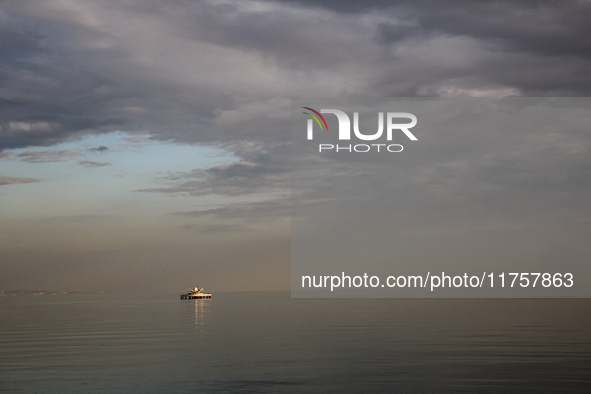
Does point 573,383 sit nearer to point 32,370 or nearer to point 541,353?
point 541,353

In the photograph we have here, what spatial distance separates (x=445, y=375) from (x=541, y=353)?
1665 centimetres

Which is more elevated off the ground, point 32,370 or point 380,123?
point 380,123

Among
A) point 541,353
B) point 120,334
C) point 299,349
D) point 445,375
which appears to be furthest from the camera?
point 120,334

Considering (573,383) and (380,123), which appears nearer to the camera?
(573,383)

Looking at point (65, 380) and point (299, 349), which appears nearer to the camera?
point (65, 380)

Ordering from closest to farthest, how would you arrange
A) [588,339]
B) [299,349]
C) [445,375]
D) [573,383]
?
[573,383] < [445,375] < [299,349] < [588,339]

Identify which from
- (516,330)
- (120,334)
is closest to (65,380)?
(120,334)

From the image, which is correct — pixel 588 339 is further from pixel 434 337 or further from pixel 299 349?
pixel 299 349

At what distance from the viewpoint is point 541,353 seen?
49125 millimetres

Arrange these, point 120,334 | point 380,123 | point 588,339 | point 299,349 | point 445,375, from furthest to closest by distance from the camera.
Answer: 1. point 120,334
2. point 380,123
3. point 588,339
4. point 299,349
5. point 445,375

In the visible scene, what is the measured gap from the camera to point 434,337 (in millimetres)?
64375

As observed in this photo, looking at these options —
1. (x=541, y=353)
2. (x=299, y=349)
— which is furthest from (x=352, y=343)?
(x=541, y=353)

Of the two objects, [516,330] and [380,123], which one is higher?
[380,123]

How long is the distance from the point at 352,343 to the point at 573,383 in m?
26.4
